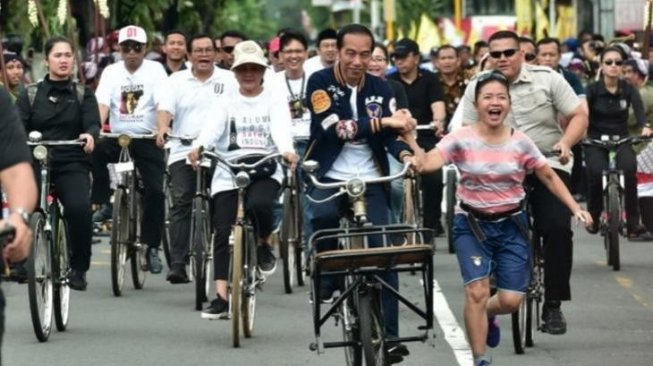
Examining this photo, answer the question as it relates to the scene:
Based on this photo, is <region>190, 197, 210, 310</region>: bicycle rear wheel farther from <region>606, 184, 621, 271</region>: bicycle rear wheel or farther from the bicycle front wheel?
<region>606, 184, 621, 271</region>: bicycle rear wheel

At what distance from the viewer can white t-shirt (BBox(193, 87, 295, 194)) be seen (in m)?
13.2

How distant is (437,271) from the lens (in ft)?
56.0

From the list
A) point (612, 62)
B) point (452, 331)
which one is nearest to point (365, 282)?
point (452, 331)

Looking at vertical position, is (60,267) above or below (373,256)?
below

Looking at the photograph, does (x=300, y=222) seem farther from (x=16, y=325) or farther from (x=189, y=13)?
(x=189, y=13)

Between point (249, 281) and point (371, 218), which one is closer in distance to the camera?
point (371, 218)

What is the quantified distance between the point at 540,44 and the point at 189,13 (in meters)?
11.0

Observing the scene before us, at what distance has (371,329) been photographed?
32.9 feet

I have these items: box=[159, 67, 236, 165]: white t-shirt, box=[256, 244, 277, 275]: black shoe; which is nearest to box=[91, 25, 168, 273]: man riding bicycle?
box=[159, 67, 236, 165]: white t-shirt

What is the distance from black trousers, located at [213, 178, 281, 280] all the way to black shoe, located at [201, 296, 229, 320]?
0.25 metres

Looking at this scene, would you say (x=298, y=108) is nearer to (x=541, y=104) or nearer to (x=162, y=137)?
(x=162, y=137)

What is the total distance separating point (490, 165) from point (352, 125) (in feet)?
2.50

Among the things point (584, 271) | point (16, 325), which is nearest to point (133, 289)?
point (16, 325)

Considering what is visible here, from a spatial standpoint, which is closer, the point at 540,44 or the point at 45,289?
the point at 45,289
